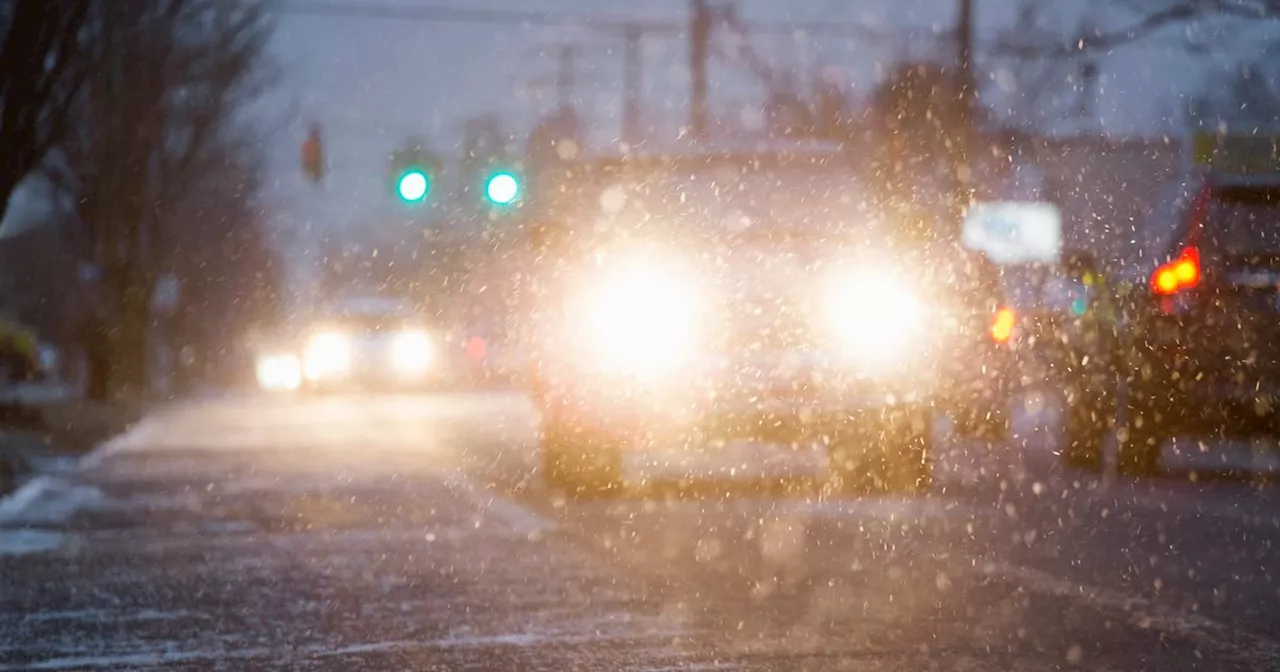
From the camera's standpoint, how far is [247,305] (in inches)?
3359

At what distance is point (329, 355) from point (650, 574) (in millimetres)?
45014

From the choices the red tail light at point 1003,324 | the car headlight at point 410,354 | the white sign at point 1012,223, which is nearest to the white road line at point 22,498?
the red tail light at point 1003,324

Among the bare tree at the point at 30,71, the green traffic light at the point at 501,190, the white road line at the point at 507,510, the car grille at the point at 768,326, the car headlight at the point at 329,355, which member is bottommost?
the white road line at the point at 507,510

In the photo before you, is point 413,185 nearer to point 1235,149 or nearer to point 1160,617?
point 1235,149

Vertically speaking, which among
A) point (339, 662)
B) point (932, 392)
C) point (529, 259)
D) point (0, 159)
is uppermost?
point (0, 159)

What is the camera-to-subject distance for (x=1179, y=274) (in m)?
13.6

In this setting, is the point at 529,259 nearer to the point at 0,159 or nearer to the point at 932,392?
the point at 932,392

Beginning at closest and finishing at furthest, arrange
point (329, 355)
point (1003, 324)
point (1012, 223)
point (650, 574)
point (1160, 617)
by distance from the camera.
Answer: point (1160, 617) < point (650, 574) < point (1003, 324) < point (1012, 223) < point (329, 355)

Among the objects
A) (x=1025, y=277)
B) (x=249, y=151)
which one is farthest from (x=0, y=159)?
(x=249, y=151)

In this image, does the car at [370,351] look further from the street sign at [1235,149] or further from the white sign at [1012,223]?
the street sign at [1235,149]

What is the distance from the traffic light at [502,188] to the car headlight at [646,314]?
32.9ft


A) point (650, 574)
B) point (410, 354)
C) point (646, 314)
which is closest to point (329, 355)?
point (410, 354)

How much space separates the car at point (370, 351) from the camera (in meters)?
54.0

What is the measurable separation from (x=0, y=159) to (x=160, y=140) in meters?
21.0
